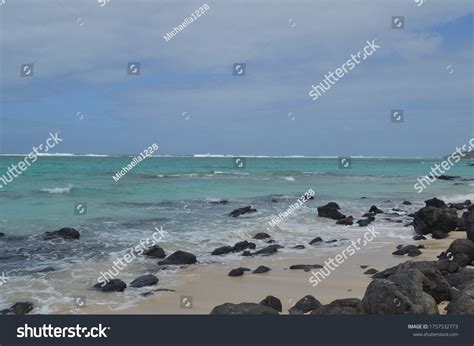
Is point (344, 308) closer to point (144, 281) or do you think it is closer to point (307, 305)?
point (307, 305)

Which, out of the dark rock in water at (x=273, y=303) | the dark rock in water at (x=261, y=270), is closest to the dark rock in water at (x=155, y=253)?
the dark rock in water at (x=261, y=270)

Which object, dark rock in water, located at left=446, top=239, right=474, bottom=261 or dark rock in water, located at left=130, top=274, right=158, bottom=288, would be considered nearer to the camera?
dark rock in water, located at left=130, top=274, right=158, bottom=288

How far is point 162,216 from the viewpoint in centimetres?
2712

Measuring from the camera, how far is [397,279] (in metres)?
8.48

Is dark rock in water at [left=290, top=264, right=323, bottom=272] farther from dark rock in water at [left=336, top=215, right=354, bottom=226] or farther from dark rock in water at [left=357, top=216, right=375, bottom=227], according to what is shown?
dark rock in water at [left=336, top=215, right=354, bottom=226]

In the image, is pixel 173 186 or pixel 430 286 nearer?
pixel 430 286

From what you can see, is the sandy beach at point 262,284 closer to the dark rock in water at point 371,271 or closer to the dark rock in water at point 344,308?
the dark rock in water at point 371,271

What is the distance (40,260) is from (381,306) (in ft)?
39.7

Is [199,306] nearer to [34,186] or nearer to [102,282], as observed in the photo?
[102,282]

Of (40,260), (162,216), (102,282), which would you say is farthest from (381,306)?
(162,216)

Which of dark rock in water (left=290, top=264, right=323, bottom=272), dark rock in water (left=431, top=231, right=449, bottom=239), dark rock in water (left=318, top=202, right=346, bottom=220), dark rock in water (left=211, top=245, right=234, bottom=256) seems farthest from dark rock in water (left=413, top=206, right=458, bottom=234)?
dark rock in water (left=211, top=245, right=234, bottom=256)

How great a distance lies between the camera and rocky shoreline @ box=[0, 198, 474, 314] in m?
8.09

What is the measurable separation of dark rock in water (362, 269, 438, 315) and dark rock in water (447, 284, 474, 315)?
34 cm

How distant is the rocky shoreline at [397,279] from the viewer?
809cm
